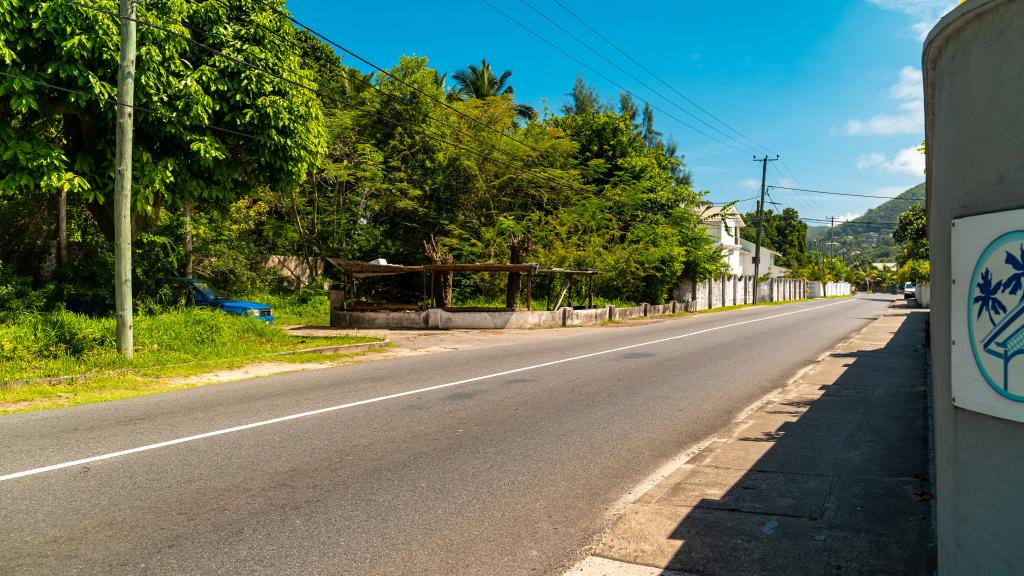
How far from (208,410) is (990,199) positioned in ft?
26.9

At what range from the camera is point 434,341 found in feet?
59.4

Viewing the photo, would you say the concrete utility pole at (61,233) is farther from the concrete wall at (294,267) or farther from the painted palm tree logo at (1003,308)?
the painted palm tree logo at (1003,308)

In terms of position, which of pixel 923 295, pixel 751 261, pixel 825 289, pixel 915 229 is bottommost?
pixel 923 295

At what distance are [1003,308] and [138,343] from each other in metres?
13.9

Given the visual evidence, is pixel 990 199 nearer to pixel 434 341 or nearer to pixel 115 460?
pixel 115 460

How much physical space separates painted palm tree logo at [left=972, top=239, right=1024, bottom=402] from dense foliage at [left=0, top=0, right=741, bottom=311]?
14380 millimetres

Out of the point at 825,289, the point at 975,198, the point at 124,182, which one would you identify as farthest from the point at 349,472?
the point at 825,289

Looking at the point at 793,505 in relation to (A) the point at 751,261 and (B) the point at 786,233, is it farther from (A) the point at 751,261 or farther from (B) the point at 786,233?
(B) the point at 786,233

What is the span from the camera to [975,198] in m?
2.57

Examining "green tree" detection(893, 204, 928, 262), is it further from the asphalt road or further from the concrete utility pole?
the concrete utility pole

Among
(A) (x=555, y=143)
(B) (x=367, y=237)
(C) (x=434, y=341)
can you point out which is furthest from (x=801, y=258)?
(C) (x=434, y=341)

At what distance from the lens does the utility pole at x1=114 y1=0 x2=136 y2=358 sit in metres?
11.6

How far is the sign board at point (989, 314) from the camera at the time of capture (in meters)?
2.35

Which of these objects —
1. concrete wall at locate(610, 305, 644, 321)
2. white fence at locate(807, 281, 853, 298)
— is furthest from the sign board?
white fence at locate(807, 281, 853, 298)
